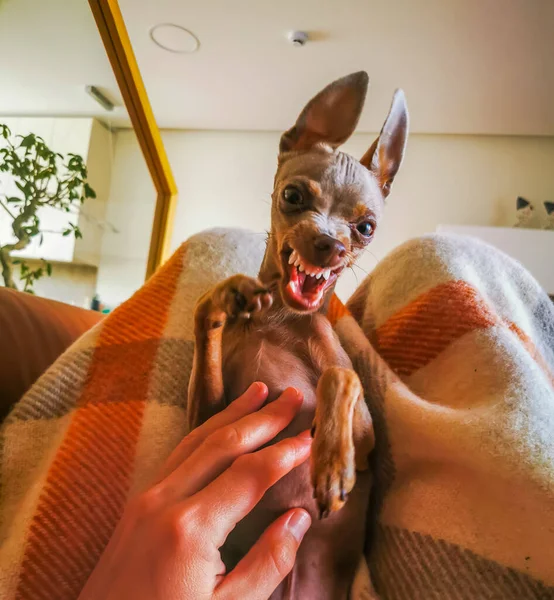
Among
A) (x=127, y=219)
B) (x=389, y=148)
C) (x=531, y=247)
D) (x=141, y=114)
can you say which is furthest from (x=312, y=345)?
(x=531, y=247)

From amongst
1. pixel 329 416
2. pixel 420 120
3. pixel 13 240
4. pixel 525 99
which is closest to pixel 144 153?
pixel 13 240

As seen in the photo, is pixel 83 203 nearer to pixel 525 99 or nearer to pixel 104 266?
pixel 104 266

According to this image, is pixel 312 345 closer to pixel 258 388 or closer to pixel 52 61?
pixel 258 388

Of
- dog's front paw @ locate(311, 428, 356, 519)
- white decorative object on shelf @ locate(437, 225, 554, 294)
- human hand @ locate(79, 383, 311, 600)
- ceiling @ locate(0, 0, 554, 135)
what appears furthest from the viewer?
white decorative object on shelf @ locate(437, 225, 554, 294)

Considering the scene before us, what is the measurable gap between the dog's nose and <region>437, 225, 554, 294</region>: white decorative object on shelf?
241 centimetres

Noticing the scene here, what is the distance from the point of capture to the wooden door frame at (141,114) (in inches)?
66.6

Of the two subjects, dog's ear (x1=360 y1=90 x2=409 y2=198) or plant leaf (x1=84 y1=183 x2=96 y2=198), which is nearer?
dog's ear (x1=360 y1=90 x2=409 y2=198)

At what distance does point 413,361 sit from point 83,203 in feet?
5.78

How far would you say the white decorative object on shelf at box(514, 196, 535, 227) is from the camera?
337 cm

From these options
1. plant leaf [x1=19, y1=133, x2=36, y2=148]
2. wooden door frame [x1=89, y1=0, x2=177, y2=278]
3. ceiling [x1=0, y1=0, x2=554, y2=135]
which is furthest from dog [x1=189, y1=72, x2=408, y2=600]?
ceiling [x1=0, y1=0, x2=554, y2=135]

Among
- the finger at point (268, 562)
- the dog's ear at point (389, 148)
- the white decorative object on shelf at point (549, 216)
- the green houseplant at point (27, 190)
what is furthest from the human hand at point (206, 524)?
the white decorative object on shelf at point (549, 216)

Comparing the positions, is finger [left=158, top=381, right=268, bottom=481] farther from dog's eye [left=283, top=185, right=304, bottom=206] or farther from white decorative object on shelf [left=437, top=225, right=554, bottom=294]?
white decorative object on shelf [left=437, top=225, right=554, bottom=294]

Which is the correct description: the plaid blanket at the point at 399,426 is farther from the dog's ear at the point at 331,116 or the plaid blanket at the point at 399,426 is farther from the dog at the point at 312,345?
the dog's ear at the point at 331,116

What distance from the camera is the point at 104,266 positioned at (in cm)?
261
